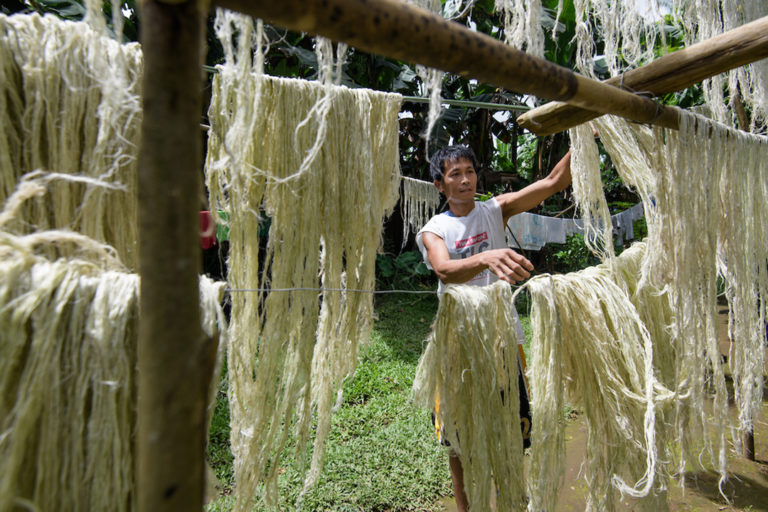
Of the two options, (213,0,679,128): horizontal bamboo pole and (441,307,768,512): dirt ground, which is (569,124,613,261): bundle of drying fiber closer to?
(213,0,679,128): horizontal bamboo pole

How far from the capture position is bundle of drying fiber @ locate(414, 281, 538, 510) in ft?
4.14

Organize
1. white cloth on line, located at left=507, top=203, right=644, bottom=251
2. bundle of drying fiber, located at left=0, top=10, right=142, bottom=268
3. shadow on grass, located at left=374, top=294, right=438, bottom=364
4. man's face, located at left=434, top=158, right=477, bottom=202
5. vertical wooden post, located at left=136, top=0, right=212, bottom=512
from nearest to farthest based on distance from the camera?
vertical wooden post, located at left=136, top=0, right=212, bottom=512 < bundle of drying fiber, located at left=0, top=10, right=142, bottom=268 < man's face, located at left=434, top=158, right=477, bottom=202 < shadow on grass, located at left=374, top=294, right=438, bottom=364 < white cloth on line, located at left=507, top=203, right=644, bottom=251

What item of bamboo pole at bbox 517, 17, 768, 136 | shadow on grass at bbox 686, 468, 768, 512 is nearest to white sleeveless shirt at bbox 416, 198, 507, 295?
bamboo pole at bbox 517, 17, 768, 136

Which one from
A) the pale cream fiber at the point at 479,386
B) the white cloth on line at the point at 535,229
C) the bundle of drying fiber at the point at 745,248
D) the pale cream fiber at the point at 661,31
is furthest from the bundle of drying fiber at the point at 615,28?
the white cloth on line at the point at 535,229

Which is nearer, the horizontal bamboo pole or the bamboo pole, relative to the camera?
the horizontal bamboo pole

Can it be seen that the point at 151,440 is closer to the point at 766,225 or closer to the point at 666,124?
the point at 666,124

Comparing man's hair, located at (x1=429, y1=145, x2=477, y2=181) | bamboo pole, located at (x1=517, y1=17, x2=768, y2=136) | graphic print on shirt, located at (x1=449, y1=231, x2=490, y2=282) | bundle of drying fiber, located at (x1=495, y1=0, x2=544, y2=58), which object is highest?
bundle of drying fiber, located at (x1=495, y1=0, x2=544, y2=58)

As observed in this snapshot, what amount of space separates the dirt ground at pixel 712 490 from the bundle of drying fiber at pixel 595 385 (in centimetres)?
49

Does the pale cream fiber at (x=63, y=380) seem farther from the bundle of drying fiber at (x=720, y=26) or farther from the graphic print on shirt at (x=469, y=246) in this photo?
the bundle of drying fiber at (x=720, y=26)

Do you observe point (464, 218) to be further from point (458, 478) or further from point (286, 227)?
point (458, 478)

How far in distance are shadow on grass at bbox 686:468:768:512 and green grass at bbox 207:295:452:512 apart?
1346mm

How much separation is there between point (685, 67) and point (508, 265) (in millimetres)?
806

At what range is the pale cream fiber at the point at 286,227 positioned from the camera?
1327mm

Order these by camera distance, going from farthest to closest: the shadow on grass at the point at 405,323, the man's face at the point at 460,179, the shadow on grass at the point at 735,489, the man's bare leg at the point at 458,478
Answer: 1. the shadow on grass at the point at 405,323
2. the shadow on grass at the point at 735,489
3. the man's face at the point at 460,179
4. the man's bare leg at the point at 458,478
